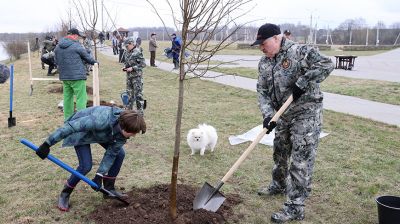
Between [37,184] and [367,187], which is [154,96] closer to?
[37,184]

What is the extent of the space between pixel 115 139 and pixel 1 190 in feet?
6.59

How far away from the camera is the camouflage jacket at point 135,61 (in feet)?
28.6

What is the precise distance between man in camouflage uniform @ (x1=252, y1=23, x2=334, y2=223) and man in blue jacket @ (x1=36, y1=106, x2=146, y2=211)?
134 cm

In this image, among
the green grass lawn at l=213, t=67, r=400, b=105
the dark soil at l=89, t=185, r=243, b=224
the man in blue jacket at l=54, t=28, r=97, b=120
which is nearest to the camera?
the dark soil at l=89, t=185, r=243, b=224

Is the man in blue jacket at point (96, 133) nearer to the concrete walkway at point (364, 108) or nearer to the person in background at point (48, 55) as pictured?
the concrete walkway at point (364, 108)

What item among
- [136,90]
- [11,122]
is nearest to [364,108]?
[136,90]

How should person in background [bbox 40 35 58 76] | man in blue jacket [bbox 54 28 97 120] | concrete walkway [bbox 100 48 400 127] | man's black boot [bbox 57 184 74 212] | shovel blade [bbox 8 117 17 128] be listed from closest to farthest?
man's black boot [bbox 57 184 74 212]
man in blue jacket [bbox 54 28 97 120]
shovel blade [bbox 8 117 17 128]
concrete walkway [bbox 100 48 400 127]
person in background [bbox 40 35 58 76]

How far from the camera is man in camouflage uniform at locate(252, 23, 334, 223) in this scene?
3.71 metres

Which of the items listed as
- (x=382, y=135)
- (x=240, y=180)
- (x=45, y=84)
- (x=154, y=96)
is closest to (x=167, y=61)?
(x=45, y=84)

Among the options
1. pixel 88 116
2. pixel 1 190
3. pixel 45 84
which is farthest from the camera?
pixel 45 84

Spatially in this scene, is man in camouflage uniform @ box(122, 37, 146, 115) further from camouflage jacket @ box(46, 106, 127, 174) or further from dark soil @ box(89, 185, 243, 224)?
camouflage jacket @ box(46, 106, 127, 174)

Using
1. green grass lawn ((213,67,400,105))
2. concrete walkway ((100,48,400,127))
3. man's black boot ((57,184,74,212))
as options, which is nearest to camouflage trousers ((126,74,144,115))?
concrete walkway ((100,48,400,127))

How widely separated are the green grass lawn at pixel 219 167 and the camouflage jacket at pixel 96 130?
788 millimetres

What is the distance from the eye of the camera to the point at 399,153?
21.5ft
